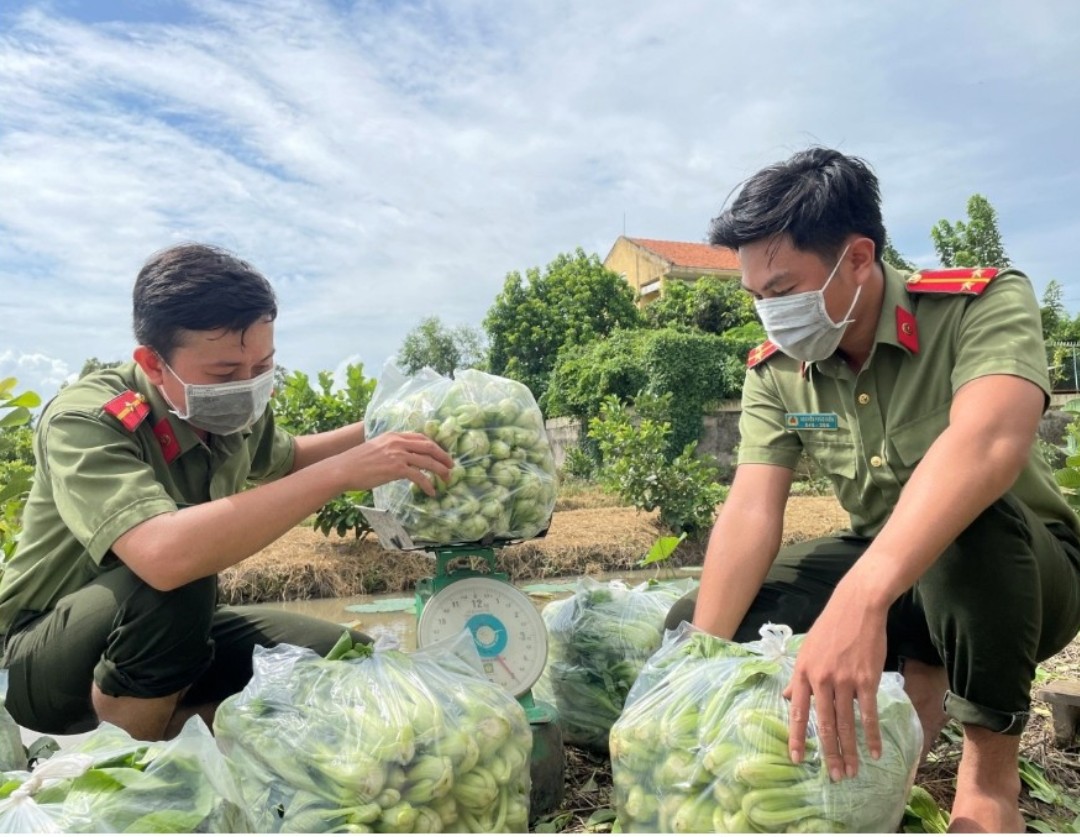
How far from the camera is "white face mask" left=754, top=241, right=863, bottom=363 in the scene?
85.2 inches

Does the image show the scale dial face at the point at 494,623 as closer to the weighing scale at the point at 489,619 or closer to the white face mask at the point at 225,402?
the weighing scale at the point at 489,619

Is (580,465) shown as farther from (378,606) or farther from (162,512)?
(162,512)

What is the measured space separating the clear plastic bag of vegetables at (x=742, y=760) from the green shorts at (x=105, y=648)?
104 cm

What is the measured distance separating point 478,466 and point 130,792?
1008 millimetres

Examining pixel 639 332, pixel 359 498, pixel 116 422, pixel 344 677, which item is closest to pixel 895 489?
pixel 344 677

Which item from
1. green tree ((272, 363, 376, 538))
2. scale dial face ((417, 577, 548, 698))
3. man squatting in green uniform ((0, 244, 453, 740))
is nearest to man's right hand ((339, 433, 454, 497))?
man squatting in green uniform ((0, 244, 453, 740))

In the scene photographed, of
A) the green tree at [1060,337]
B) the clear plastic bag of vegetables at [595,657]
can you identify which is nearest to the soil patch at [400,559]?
the clear plastic bag of vegetables at [595,657]

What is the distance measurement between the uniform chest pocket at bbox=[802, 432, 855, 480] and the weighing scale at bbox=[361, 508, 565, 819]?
2.82ft

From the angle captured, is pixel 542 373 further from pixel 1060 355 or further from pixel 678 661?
pixel 678 661

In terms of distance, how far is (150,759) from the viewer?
57.4 inches

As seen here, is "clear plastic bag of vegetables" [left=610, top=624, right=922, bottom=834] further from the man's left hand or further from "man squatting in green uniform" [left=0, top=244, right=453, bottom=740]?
"man squatting in green uniform" [left=0, top=244, right=453, bottom=740]

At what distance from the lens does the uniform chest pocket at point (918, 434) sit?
7.02 feet

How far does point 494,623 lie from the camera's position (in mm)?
2217

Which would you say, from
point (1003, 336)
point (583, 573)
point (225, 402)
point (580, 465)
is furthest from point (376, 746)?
point (580, 465)
